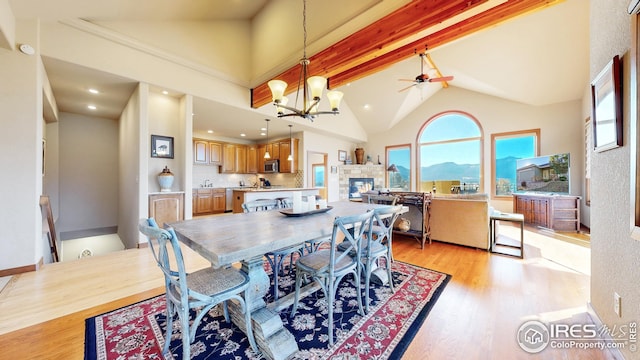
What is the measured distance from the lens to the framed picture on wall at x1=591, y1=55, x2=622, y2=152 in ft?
4.51

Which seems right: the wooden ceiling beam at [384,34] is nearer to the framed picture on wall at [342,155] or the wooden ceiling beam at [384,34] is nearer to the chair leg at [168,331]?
the chair leg at [168,331]

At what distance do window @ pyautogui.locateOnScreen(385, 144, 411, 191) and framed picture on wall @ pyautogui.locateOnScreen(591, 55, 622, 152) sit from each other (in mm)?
5808

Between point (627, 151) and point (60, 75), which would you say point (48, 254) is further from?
point (627, 151)

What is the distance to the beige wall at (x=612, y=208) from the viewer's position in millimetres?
1297

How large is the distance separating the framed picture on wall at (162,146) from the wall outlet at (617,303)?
5.45 metres

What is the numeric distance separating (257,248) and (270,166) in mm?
6371

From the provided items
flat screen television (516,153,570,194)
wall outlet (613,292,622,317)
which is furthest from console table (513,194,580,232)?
wall outlet (613,292,622,317)

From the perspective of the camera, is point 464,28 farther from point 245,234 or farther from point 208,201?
point 208,201

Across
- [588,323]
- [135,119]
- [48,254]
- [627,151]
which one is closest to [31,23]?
[135,119]

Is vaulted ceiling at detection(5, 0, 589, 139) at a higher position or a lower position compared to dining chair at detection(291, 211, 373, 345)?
higher

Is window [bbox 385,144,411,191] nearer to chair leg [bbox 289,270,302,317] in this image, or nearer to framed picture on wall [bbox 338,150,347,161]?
framed picture on wall [bbox 338,150,347,161]

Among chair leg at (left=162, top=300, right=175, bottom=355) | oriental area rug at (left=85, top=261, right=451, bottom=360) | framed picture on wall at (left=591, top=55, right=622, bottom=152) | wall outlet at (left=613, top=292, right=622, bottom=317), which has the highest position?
framed picture on wall at (left=591, top=55, right=622, bottom=152)

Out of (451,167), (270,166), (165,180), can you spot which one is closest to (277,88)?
(165,180)

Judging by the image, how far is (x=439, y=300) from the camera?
2.13 meters
